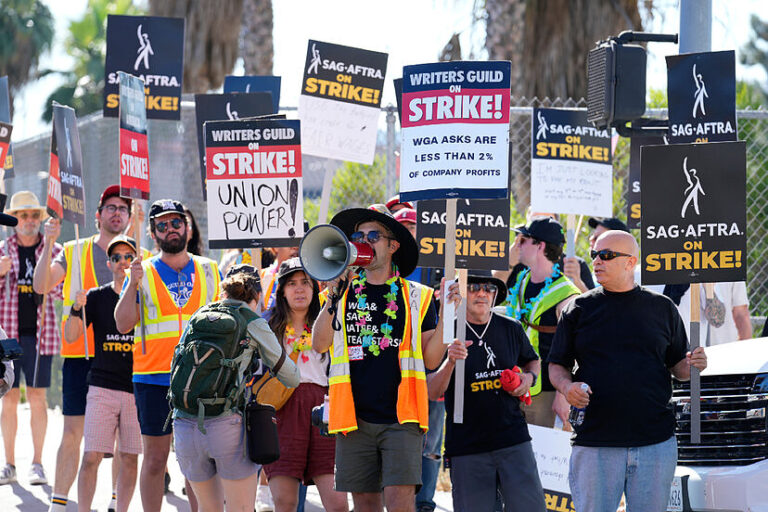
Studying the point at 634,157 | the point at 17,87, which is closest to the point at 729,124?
the point at 634,157

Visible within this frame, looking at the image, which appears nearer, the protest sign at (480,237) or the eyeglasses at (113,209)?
the protest sign at (480,237)

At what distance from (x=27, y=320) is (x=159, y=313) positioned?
10.4ft

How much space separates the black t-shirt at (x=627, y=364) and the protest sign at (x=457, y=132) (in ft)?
3.18

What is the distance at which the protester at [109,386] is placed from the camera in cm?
773

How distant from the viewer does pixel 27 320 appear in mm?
10227

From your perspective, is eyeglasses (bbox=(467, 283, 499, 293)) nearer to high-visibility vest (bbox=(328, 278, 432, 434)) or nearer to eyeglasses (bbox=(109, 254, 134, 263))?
high-visibility vest (bbox=(328, 278, 432, 434))

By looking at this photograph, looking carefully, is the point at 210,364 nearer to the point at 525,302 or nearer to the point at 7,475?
the point at 525,302

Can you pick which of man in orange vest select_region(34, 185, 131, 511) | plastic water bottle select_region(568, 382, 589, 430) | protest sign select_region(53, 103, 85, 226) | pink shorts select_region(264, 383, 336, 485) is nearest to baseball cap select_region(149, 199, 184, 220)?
man in orange vest select_region(34, 185, 131, 511)

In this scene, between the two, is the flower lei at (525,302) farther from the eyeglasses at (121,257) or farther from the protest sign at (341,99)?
the eyeglasses at (121,257)

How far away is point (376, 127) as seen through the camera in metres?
9.61

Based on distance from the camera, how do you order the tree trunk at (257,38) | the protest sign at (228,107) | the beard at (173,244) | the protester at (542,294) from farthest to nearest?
1. the tree trunk at (257,38)
2. the protest sign at (228,107)
3. the protester at (542,294)
4. the beard at (173,244)

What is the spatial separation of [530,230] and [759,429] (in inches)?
90.3

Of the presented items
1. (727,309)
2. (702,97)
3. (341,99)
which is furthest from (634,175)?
(341,99)

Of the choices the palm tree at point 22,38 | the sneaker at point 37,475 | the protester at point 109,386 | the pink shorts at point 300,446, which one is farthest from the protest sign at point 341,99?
the palm tree at point 22,38
